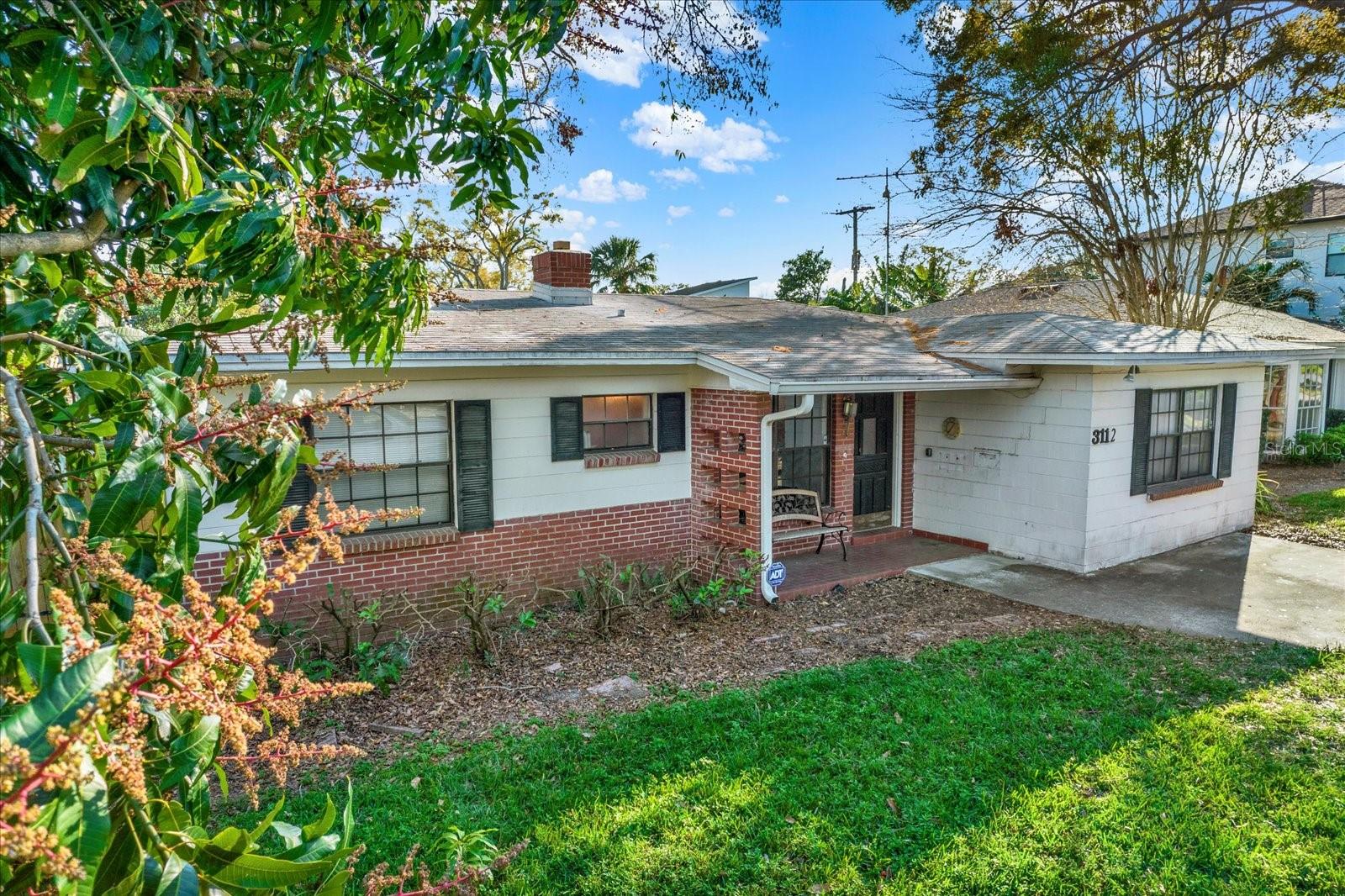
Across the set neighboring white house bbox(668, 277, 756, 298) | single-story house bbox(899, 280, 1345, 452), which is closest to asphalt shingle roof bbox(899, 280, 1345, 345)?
single-story house bbox(899, 280, 1345, 452)

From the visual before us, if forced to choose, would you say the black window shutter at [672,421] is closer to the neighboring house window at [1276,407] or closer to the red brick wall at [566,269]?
the red brick wall at [566,269]

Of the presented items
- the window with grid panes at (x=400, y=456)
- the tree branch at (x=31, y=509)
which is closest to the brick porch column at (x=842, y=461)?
the window with grid panes at (x=400, y=456)

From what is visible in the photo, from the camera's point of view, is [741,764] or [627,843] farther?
[741,764]

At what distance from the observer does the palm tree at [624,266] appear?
33.8 metres

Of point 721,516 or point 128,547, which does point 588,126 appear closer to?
point 721,516

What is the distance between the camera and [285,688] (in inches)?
55.0

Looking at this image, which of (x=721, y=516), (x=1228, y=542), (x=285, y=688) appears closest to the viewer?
(x=285, y=688)

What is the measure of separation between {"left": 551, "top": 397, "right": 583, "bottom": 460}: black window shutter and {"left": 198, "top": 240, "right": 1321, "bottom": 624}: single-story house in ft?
0.07

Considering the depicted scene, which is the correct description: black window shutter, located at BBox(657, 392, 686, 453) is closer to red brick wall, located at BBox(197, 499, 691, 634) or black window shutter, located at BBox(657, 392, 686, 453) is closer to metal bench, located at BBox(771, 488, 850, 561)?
red brick wall, located at BBox(197, 499, 691, 634)

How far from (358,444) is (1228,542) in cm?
1169

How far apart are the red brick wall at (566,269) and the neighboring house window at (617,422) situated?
354cm

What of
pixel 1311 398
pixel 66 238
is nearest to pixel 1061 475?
pixel 66 238

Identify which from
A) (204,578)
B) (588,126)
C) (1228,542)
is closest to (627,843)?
(204,578)

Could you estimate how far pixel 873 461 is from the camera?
11.8 meters
